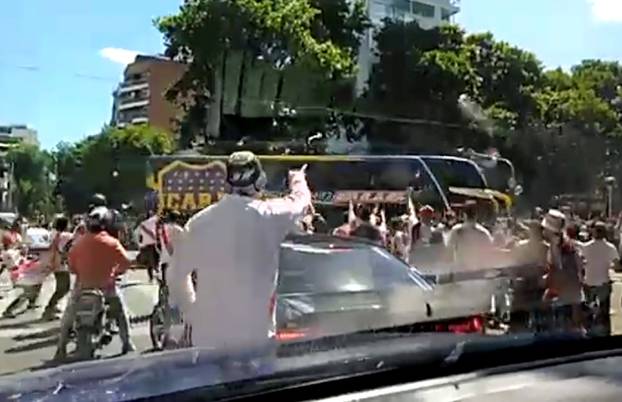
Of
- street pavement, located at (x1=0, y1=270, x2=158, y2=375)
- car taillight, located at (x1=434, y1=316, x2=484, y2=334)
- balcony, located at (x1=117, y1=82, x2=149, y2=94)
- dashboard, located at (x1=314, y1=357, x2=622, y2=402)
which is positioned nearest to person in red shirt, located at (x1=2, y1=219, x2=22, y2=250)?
street pavement, located at (x1=0, y1=270, x2=158, y2=375)

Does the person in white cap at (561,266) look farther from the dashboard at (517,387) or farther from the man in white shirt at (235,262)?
the dashboard at (517,387)

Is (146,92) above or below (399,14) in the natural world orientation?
below

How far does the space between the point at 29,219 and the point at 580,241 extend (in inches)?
243

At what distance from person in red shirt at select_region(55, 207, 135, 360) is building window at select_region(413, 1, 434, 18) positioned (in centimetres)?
396

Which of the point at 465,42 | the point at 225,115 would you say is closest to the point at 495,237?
the point at 465,42

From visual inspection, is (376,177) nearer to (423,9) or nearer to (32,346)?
(423,9)

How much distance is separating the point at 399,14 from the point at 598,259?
10.1 feet

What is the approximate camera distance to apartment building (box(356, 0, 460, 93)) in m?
9.70

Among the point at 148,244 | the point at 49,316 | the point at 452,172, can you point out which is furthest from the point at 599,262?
the point at 49,316

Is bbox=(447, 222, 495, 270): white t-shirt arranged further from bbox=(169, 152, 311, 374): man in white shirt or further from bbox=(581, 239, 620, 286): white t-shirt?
bbox=(169, 152, 311, 374): man in white shirt

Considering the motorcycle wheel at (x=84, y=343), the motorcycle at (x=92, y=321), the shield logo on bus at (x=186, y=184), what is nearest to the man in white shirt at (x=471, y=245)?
the shield logo on bus at (x=186, y=184)

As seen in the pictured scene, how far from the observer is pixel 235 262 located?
160 inches

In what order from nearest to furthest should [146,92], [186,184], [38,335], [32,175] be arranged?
[186,184] < [32,175] < [146,92] < [38,335]

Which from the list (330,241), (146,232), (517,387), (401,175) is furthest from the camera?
(401,175)
